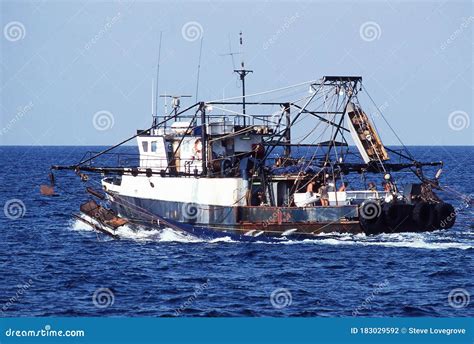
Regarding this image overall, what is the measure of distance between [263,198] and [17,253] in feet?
35.4

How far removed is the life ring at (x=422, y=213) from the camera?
4203 cm

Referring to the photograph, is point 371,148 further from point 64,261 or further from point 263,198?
point 64,261

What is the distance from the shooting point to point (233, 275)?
35.1m

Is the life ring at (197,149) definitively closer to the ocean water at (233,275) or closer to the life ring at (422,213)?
the ocean water at (233,275)

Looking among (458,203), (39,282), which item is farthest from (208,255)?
(458,203)

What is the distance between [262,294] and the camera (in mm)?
31625

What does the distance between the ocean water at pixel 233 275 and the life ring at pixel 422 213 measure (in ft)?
2.68

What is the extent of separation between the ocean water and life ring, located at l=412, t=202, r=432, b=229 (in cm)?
82

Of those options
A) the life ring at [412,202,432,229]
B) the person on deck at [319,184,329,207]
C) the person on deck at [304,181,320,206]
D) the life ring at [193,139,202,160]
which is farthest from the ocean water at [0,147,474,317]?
the life ring at [193,139,202,160]

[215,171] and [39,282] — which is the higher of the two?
[215,171]

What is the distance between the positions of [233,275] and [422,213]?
10.8 meters

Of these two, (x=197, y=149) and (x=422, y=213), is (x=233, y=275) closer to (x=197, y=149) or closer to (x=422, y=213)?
(x=422, y=213)

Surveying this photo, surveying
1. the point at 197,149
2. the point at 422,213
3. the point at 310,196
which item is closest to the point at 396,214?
the point at 422,213

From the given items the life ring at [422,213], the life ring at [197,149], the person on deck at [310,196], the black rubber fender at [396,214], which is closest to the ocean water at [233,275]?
the black rubber fender at [396,214]
